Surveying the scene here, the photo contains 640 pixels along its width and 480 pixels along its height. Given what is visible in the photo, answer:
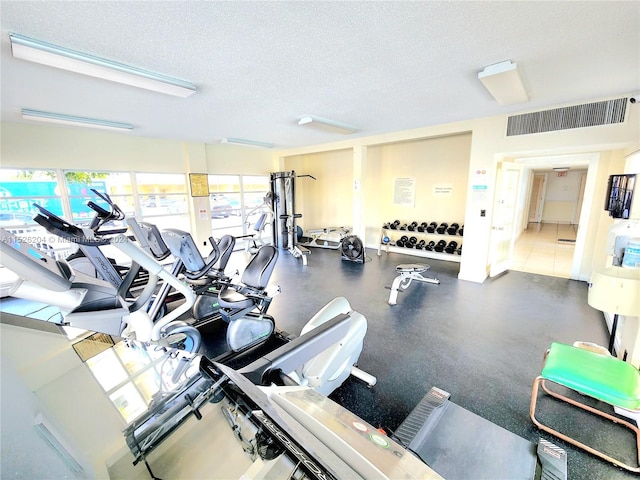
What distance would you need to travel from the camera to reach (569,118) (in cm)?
348

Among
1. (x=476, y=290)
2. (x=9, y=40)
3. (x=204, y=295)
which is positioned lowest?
(x=476, y=290)

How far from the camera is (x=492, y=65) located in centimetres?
231

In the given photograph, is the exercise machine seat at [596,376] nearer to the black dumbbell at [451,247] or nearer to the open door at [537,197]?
the black dumbbell at [451,247]

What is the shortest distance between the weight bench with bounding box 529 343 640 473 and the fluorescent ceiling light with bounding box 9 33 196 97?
3889 mm

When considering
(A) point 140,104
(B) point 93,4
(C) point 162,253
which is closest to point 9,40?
(B) point 93,4

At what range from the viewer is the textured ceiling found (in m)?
1.60

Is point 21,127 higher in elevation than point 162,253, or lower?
higher

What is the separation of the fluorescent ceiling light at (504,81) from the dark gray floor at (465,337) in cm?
262

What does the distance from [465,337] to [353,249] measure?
3.26m

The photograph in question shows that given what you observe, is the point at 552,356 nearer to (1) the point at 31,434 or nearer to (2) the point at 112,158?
(1) the point at 31,434

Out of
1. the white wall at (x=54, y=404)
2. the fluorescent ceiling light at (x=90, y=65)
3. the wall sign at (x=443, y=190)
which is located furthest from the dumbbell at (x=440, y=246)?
the white wall at (x=54, y=404)

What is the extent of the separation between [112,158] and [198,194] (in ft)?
5.48

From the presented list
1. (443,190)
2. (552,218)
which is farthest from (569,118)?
(552,218)

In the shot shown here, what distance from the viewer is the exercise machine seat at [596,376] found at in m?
1.54
